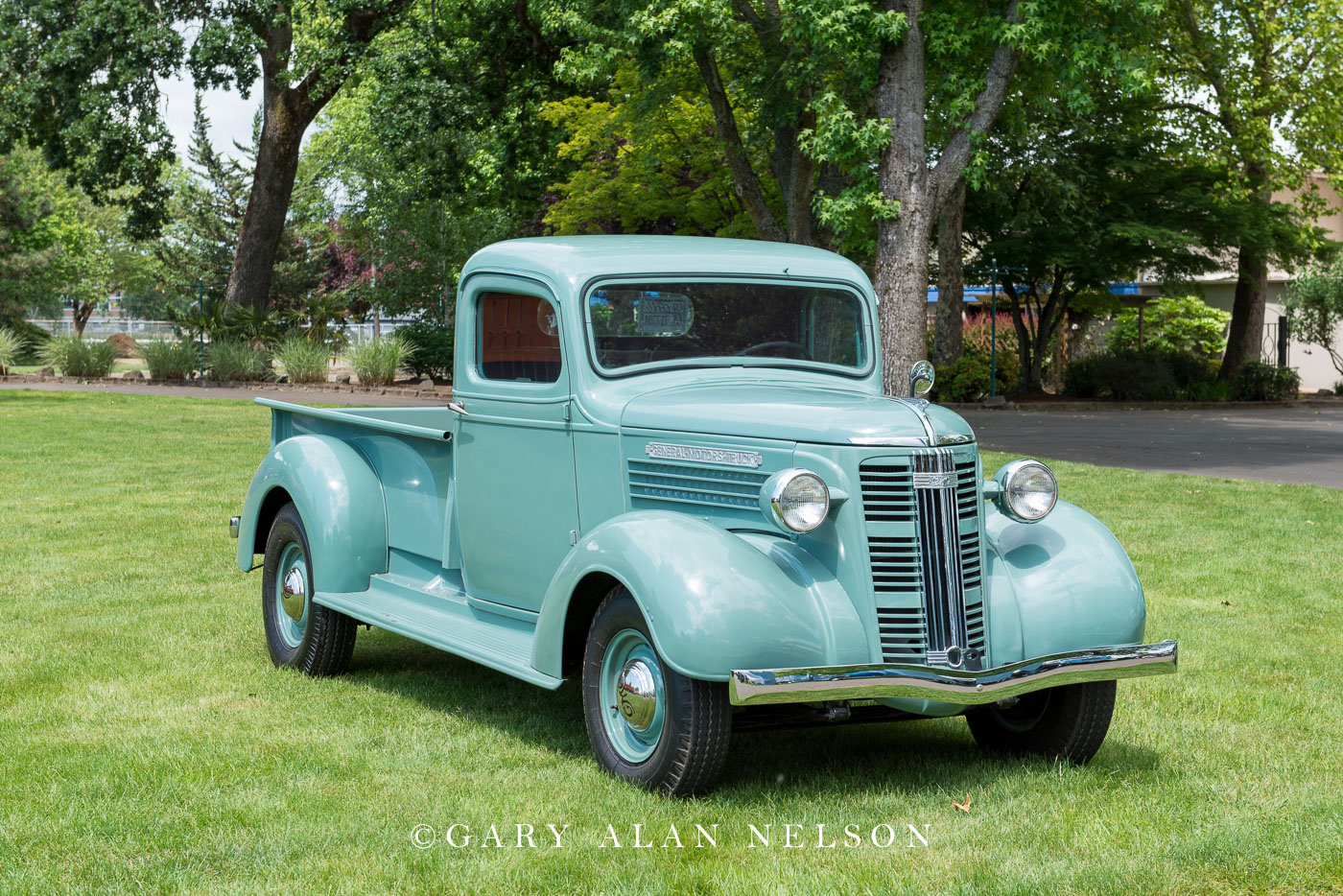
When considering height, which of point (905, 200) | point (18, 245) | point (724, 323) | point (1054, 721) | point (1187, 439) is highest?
point (18, 245)

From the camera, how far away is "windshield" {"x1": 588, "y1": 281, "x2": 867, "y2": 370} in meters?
5.66

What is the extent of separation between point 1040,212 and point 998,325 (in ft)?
24.4

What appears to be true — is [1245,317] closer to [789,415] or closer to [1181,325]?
[1181,325]

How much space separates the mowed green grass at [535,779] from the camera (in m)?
4.07

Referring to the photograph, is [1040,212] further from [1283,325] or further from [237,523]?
[237,523]

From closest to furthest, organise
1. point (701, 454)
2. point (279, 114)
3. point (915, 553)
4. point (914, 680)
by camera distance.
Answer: point (914, 680)
point (915, 553)
point (701, 454)
point (279, 114)

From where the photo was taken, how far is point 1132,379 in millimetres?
28891

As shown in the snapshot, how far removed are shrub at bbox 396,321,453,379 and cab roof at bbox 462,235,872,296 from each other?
24181mm

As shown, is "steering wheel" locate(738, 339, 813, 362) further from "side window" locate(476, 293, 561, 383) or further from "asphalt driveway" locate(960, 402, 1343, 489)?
"asphalt driveway" locate(960, 402, 1343, 489)

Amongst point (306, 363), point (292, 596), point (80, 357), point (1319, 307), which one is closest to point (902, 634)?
point (292, 596)

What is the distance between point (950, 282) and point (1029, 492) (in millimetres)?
21916

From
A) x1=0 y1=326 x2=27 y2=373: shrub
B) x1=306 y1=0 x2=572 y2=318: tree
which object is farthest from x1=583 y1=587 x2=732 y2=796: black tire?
x1=0 y1=326 x2=27 y2=373: shrub

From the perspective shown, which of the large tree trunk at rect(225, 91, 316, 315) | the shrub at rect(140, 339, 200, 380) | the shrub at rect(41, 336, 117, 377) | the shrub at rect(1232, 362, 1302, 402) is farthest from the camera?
the shrub at rect(41, 336, 117, 377)

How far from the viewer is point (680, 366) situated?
5.67 m
